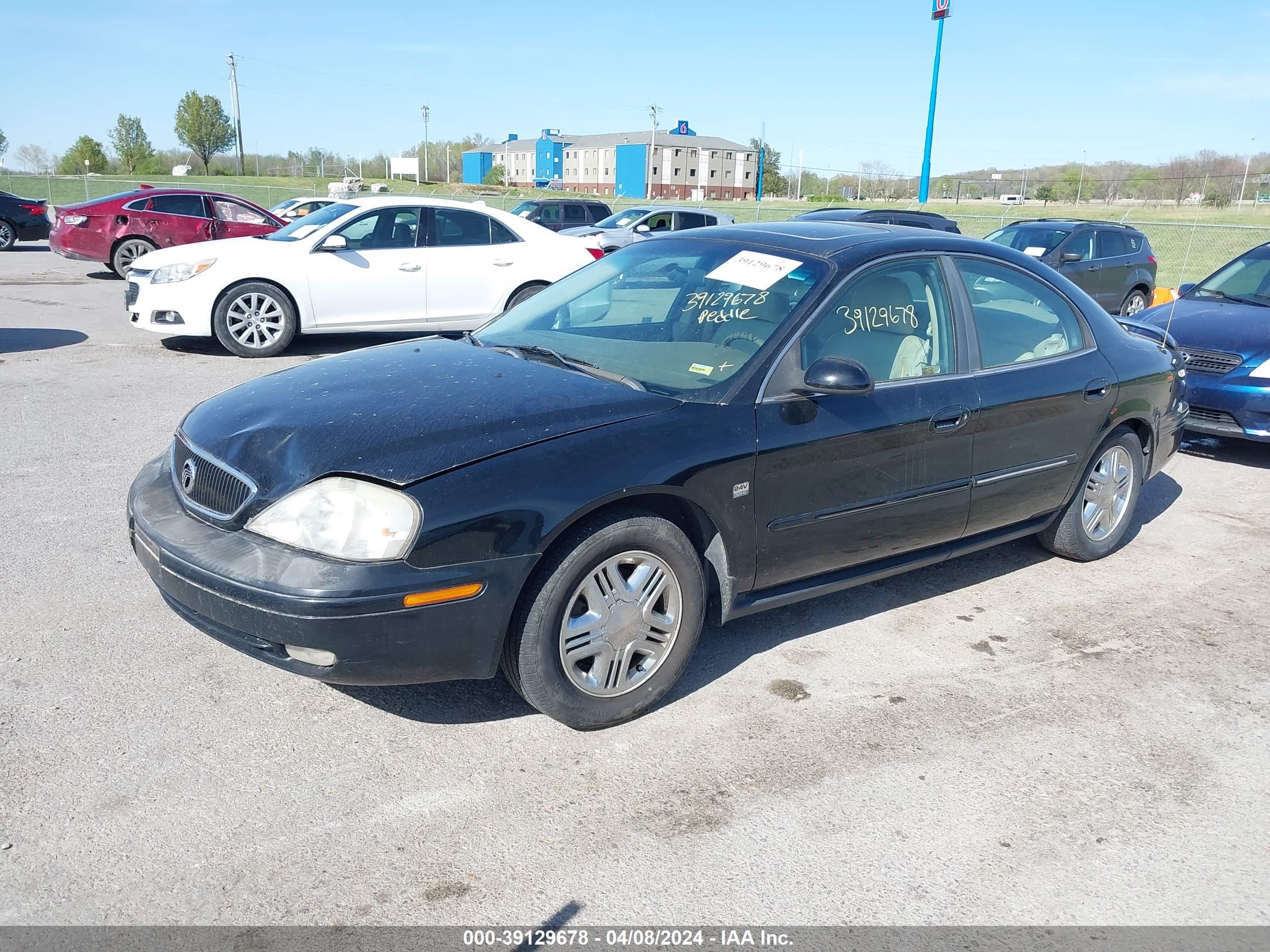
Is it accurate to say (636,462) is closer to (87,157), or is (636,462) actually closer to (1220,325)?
(1220,325)

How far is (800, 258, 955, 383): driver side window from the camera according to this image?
3990 millimetres

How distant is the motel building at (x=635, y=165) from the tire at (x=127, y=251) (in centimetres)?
8253

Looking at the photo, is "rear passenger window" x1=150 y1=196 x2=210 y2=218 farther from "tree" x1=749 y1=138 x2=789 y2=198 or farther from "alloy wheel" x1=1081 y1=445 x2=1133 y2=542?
"tree" x1=749 y1=138 x2=789 y2=198

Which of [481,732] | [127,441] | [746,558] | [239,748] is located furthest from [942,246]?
[127,441]

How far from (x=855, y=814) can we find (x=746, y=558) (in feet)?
3.30

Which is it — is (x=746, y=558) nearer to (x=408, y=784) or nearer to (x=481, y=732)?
(x=481, y=732)

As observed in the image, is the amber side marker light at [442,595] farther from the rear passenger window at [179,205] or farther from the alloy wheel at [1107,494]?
the rear passenger window at [179,205]

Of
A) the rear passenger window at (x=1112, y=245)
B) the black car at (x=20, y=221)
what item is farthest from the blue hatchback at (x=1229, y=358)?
the black car at (x=20, y=221)

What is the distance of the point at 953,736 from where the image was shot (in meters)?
3.53

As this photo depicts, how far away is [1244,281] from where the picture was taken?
881 centimetres

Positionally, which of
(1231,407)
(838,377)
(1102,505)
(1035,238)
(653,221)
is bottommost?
(1102,505)

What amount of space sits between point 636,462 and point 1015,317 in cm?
234

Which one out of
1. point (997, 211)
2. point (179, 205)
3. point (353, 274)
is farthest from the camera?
point (997, 211)

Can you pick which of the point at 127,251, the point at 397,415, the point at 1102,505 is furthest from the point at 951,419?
the point at 127,251
